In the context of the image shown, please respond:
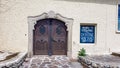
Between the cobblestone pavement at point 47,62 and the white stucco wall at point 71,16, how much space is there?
784 millimetres

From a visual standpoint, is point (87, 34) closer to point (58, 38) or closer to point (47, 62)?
point (58, 38)

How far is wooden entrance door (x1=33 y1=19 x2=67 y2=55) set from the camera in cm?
750

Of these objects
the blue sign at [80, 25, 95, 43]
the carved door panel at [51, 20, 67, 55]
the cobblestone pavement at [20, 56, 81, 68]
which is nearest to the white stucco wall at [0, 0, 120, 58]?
the blue sign at [80, 25, 95, 43]

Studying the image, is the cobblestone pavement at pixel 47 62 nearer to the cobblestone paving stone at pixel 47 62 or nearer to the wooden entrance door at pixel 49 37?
the cobblestone paving stone at pixel 47 62

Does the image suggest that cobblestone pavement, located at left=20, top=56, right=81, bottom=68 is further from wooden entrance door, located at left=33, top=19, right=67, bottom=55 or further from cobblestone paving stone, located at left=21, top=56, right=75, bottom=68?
wooden entrance door, located at left=33, top=19, right=67, bottom=55

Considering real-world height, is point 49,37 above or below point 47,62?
above

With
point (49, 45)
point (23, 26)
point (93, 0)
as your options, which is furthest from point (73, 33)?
point (23, 26)

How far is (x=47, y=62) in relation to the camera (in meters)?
6.48

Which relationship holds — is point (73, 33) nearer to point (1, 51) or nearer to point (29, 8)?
point (29, 8)

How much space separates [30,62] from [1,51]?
1752 millimetres

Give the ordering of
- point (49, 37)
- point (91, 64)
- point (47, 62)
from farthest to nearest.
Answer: point (49, 37) < point (47, 62) < point (91, 64)

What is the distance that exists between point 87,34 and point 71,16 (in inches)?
54.0

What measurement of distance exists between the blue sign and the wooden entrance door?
0.95 m

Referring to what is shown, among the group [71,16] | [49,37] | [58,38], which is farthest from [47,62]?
[71,16]
